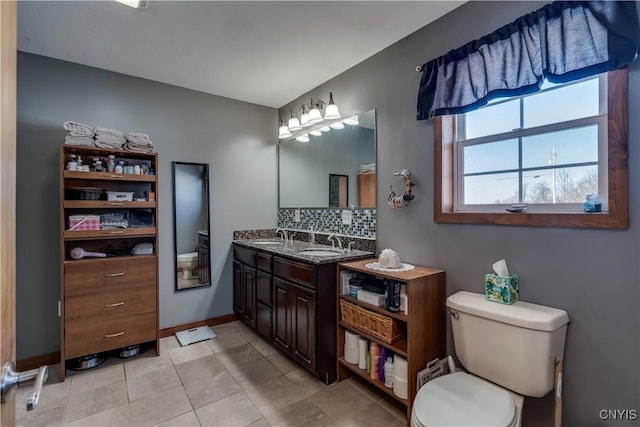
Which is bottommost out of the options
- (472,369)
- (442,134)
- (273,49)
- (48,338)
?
(48,338)

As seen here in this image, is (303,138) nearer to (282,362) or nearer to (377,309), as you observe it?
(377,309)

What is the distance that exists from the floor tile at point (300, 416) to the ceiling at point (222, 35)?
2.45m

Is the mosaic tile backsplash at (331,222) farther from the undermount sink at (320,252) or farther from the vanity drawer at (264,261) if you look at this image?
the vanity drawer at (264,261)

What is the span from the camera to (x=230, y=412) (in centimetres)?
184

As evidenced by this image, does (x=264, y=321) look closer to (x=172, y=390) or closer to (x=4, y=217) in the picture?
(x=172, y=390)

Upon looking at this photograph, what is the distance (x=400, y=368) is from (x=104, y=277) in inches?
88.1

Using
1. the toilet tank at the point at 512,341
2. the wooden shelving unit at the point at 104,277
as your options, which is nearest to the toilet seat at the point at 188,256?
the wooden shelving unit at the point at 104,277

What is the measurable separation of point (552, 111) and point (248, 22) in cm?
186

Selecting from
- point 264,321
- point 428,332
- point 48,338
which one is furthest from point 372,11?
point 48,338

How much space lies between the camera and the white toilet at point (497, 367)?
4.13 ft

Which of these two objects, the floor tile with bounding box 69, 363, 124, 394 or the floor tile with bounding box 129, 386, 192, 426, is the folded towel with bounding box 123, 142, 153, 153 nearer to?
the floor tile with bounding box 69, 363, 124, 394

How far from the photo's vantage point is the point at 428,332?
5.89ft

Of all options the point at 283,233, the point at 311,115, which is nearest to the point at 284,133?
the point at 311,115

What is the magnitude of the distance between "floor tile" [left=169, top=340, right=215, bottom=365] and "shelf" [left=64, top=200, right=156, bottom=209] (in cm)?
125
